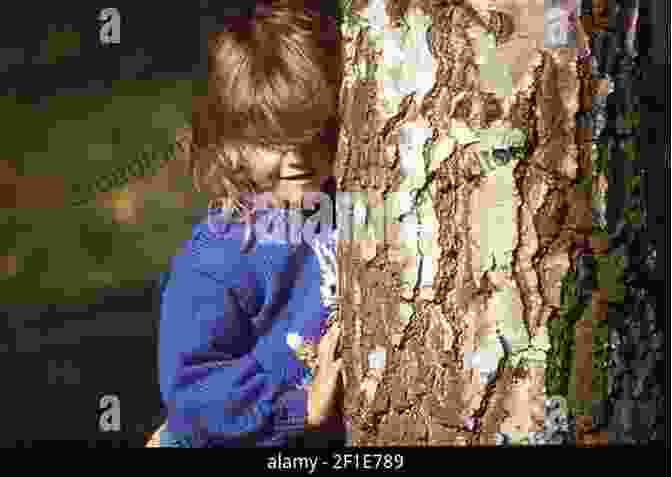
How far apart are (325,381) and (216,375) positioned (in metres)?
0.30

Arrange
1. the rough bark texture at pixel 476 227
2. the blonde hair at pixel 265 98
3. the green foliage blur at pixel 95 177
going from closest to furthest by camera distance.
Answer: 1. the rough bark texture at pixel 476 227
2. the blonde hair at pixel 265 98
3. the green foliage blur at pixel 95 177

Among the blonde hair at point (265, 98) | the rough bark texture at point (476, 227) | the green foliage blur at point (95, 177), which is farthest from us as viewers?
the green foliage blur at point (95, 177)

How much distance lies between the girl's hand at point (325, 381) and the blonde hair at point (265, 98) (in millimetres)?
428

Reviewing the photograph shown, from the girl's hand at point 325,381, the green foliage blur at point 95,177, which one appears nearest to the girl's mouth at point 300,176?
the green foliage blur at point 95,177

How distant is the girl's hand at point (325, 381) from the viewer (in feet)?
8.04

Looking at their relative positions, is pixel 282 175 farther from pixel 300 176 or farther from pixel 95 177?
pixel 95 177

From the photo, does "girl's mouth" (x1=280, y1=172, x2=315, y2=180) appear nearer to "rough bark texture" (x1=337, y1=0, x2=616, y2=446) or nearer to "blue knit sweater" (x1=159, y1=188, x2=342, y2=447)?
"blue knit sweater" (x1=159, y1=188, x2=342, y2=447)

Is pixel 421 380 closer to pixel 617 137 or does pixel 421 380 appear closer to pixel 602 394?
pixel 602 394

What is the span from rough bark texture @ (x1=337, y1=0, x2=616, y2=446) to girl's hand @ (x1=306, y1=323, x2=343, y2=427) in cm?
30

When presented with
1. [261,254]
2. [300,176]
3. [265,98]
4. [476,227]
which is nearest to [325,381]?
[261,254]

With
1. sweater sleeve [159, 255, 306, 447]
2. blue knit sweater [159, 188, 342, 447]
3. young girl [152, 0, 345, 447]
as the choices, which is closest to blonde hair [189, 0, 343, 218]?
young girl [152, 0, 345, 447]

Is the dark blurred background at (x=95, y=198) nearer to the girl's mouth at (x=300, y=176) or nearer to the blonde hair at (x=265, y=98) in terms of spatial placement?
the blonde hair at (x=265, y=98)

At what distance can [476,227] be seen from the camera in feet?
6.81

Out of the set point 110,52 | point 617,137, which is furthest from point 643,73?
point 110,52
